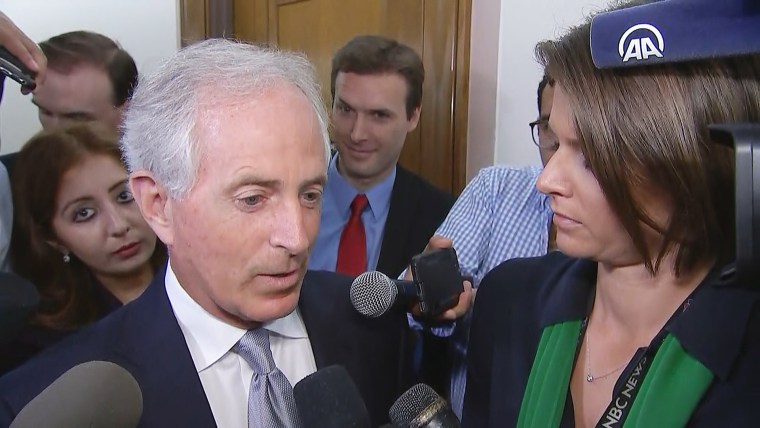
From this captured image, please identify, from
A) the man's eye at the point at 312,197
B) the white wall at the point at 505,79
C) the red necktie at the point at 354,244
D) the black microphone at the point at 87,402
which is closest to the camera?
the black microphone at the point at 87,402

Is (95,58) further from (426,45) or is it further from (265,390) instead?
(265,390)

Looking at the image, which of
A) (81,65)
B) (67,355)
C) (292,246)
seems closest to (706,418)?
(292,246)

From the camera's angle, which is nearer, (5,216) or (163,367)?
(163,367)

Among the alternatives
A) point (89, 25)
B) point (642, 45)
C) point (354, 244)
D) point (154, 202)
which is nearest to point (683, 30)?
point (642, 45)

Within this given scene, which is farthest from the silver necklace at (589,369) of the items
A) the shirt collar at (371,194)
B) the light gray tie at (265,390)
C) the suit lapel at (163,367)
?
the shirt collar at (371,194)

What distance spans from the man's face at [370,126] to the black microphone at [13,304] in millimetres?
1108

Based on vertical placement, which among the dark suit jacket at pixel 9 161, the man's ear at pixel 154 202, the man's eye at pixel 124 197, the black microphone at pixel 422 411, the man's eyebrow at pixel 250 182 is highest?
the man's eyebrow at pixel 250 182

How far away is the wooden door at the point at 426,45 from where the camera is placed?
200 cm

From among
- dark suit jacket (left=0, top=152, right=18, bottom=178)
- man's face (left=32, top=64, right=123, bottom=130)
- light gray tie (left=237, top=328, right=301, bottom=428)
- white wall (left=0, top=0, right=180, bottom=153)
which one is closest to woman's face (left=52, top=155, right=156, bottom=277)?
dark suit jacket (left=0, top=152, right=18, bottom=178)

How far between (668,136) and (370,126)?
1.08 m

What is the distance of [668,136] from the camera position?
738mm

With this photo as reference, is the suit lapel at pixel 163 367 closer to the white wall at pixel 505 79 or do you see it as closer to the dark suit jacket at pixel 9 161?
the dark suit jacket at pixel 9 161

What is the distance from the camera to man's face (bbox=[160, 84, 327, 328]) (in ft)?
2.58

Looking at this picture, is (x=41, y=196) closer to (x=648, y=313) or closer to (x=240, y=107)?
(x=240, y=107)
